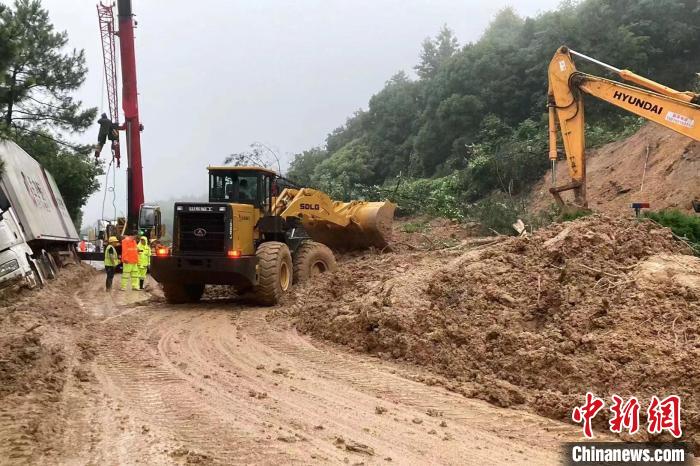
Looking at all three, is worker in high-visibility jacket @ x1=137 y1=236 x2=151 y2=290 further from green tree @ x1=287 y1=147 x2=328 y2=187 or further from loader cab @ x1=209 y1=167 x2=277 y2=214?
green tree @ x1=287 y1=147 x2=328 y2=187

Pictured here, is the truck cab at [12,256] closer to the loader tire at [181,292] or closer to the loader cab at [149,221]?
the loader tire at [181,292]

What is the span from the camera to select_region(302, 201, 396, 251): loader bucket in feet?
49.4

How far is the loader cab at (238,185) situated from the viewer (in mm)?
11352

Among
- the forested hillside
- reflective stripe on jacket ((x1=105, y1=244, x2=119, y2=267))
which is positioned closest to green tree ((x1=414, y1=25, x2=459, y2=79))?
the forested hillside

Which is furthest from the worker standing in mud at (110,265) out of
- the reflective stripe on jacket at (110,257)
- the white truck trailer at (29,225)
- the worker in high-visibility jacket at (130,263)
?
the white truck trailer at (29,225)

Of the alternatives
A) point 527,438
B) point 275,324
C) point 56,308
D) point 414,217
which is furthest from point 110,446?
point 414,217

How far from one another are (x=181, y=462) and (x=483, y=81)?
31.6 metres

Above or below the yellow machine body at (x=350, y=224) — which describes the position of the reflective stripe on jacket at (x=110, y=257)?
below

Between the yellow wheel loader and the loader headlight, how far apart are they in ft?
8.44

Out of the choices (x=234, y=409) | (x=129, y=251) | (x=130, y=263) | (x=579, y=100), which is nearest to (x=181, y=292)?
(x=129, y=251)

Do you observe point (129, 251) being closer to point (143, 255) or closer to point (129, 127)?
point (143, 255)

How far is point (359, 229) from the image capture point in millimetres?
15195

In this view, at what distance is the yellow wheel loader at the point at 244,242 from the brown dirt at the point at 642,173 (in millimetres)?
8778

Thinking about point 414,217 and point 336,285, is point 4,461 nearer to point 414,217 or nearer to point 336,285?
point 336,285
